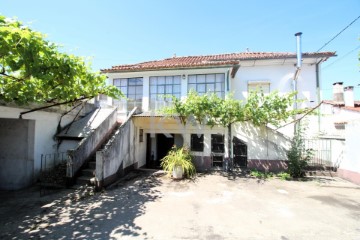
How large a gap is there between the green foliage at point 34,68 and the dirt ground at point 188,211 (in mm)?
3334

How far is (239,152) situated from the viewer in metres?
10.7

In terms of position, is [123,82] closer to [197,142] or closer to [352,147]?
[197,142]

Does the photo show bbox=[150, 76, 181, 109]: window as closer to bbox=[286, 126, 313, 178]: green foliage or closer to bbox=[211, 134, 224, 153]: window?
bbox=[211, 134, 224, 153]: window

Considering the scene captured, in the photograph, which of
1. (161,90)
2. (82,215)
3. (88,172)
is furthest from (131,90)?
(82,215)

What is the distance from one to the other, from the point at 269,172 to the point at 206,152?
3.23 m

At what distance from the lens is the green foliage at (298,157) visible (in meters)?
9.11

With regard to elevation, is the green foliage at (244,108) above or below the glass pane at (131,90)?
below

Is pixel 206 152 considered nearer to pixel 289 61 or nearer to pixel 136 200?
pixel 136 200

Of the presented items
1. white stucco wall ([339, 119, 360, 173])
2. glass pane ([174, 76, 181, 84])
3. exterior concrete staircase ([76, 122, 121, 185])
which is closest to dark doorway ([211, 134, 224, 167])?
glass pane ([174, 76, 181, 84])

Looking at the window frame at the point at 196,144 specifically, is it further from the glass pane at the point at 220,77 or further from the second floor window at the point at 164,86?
the glass pane at the point at 220,77

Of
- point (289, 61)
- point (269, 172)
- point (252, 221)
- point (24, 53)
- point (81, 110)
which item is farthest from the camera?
point (289, 61)

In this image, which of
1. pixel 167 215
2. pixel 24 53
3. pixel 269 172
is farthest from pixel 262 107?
pixel 24 53

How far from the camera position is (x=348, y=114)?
1097 centimetres

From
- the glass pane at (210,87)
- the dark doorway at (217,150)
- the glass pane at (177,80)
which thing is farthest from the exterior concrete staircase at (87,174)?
the glass pane at (210,87)
